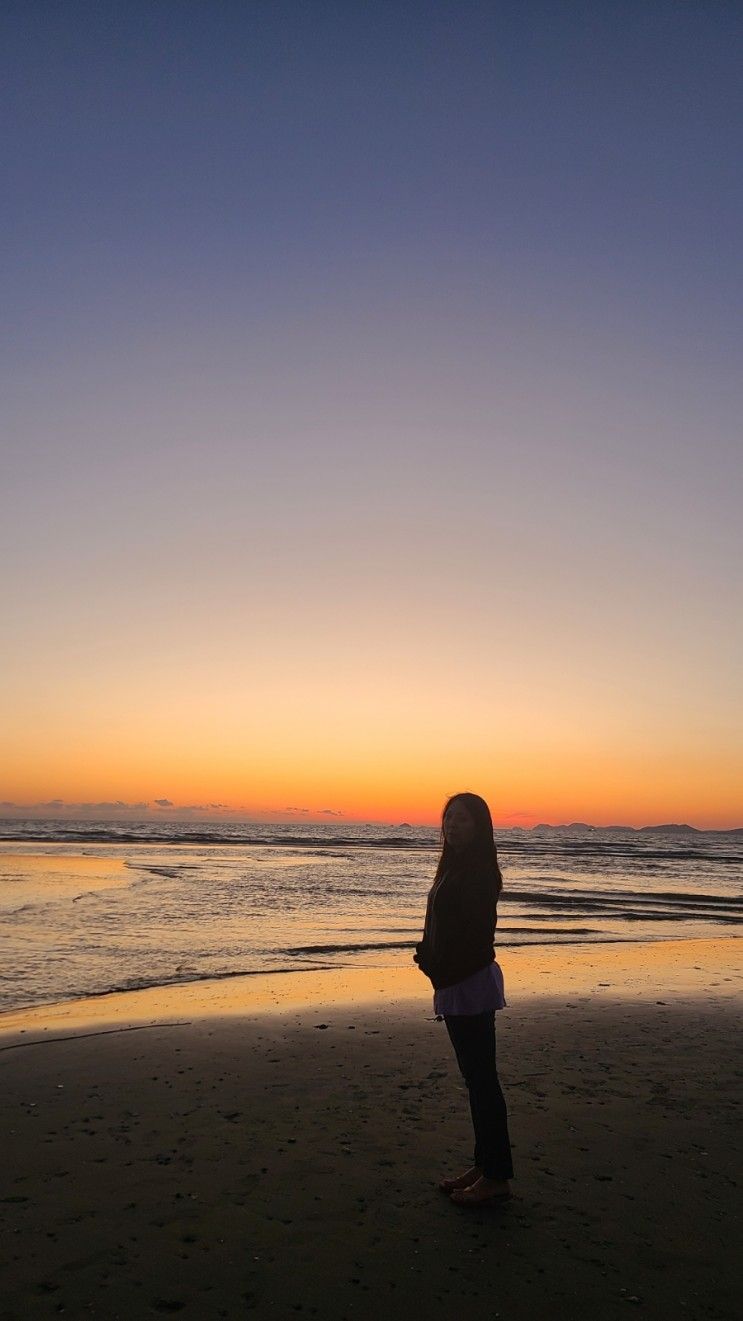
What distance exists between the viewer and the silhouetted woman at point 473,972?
5098mm

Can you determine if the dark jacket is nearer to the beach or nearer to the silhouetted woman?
the silhouetted woman

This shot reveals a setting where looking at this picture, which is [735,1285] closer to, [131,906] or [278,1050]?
[278,1050]

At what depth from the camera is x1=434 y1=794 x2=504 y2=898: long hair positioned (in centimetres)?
534

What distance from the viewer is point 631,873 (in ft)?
155

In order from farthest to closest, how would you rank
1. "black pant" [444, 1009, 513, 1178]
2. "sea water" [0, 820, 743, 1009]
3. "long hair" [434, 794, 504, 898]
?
1. "sea water" [0, 820, 743, 1009]
2. "long hair" [434, 794, 504, 898]
3. "black pant" [444, 1009, 513, 1178]

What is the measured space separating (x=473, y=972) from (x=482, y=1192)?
50.3 inches

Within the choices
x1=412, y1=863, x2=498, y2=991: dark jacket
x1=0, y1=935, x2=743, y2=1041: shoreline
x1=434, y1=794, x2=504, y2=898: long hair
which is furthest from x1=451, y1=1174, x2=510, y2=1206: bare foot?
x1=0, y1=935, x2=743, y2=1041: shoreline

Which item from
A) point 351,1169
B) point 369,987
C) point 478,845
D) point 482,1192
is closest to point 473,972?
point 478,845

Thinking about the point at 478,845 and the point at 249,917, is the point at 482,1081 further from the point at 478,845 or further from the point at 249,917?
the point at 249,917

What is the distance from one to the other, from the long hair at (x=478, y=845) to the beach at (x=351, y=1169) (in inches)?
79.1

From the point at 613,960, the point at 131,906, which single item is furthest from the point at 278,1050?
the point at 131,906

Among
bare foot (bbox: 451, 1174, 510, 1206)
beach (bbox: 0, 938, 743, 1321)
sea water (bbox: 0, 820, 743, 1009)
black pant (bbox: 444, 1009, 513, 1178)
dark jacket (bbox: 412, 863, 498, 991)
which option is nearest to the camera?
beach (bbox: 0, 938, 743, 1321)

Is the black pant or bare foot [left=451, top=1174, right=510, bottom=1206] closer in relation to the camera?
bare foot [left=451, top=1174, right=510, bottom=1206]

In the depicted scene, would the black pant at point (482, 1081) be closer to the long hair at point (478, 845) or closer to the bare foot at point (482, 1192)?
the bare foot at point (482, 1192)
